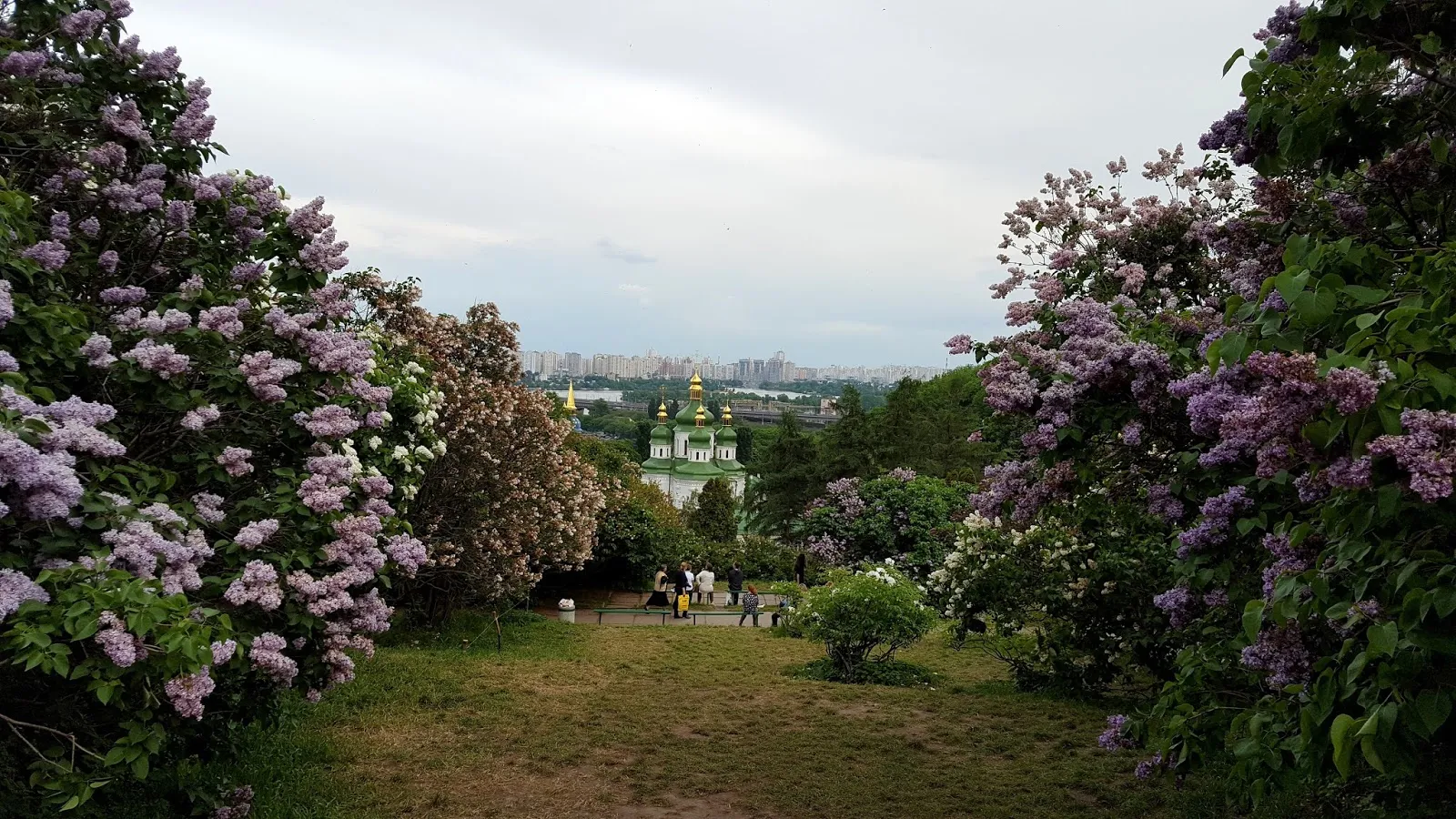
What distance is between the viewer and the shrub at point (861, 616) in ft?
35.4

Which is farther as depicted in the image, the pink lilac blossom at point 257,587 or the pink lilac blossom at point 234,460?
the pink lilac blossom at point 234,460

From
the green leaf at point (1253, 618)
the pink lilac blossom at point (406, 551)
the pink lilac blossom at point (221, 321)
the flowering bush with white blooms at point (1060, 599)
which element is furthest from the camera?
the flowering bush with white blooms at point (1060, 599)

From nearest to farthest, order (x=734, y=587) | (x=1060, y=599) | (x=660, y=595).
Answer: (x=1060, y=599) < (x=660, y=595) < (x=734, y=587)

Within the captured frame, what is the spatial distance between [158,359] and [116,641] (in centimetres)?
148

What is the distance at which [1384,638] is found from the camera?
2.50 meters

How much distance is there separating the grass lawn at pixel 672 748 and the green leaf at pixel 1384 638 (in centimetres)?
460

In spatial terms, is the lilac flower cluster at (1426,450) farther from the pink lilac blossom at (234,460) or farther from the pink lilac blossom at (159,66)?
the pink lilac blossom at (159,66)

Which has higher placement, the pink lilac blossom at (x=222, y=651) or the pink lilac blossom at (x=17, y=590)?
the pink lilac blossom at (x=17, y=590)

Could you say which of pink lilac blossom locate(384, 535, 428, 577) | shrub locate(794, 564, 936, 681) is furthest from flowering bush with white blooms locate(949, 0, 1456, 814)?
shrub locate(794, 564, 936, 681)

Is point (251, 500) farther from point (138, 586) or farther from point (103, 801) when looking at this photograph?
point (103, 801)

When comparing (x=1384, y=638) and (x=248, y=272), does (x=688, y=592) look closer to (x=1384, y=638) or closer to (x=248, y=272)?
(x=248, y=272)

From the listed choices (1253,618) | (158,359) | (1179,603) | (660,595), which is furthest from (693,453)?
(1253,618)

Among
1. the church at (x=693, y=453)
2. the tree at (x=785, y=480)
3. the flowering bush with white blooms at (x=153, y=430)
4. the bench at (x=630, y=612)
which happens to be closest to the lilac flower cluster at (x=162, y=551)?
the flowering bush with white blooms at (x=153, y=430)

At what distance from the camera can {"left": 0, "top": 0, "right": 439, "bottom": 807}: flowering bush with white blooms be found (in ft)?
11.3
